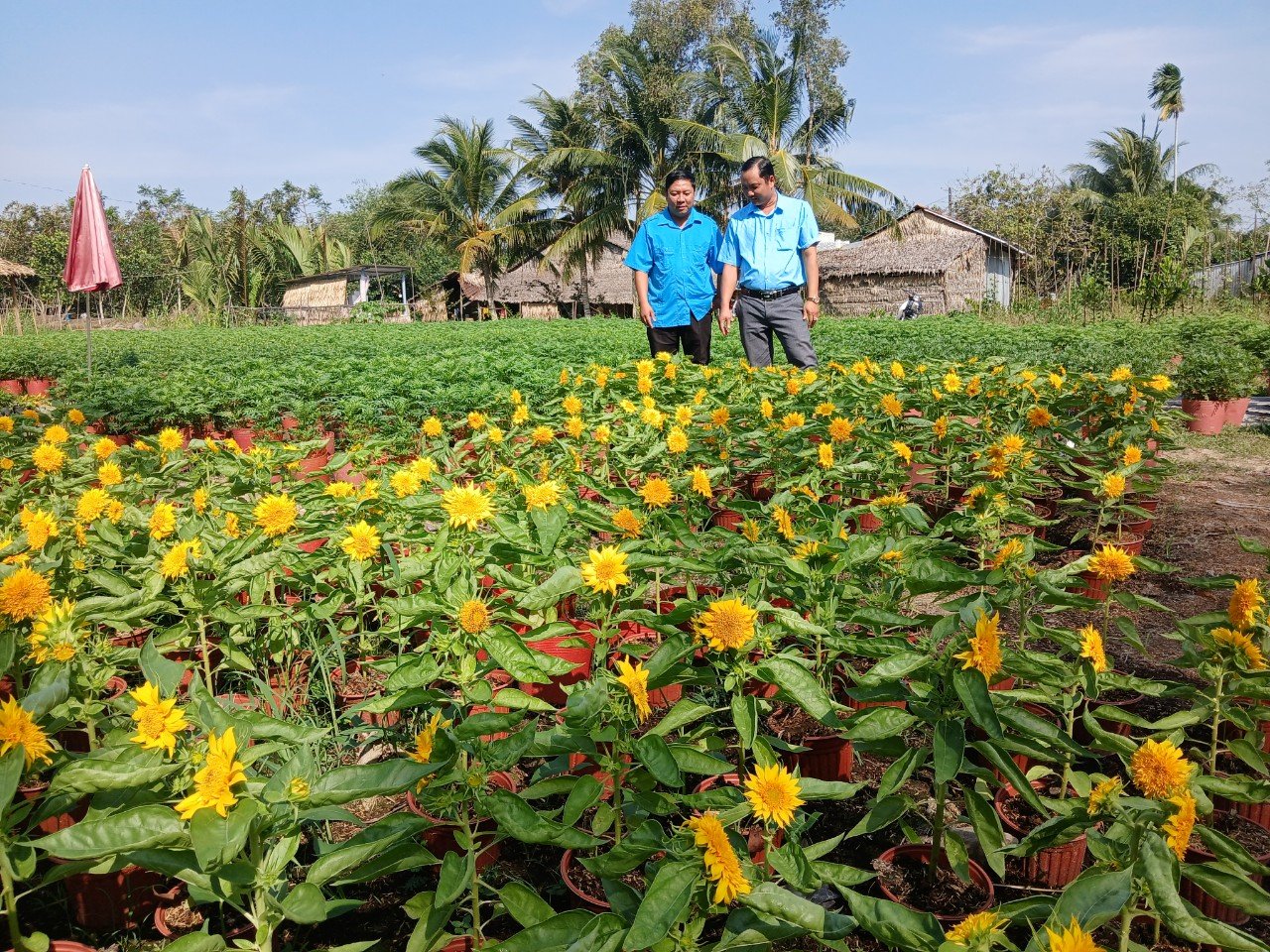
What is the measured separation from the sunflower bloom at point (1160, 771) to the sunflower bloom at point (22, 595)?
1779mm

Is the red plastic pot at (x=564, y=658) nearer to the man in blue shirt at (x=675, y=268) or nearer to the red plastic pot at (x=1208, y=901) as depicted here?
the red plastic pot at (x=1208, y=901)

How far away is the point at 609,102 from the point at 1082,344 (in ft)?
66.8

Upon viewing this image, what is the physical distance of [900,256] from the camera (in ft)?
83.6

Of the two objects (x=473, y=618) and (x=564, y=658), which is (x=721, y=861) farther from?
(x=564, y=658)

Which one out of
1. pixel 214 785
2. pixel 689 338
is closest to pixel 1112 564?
pixel 214 785

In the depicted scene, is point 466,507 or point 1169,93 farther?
point 1169,93

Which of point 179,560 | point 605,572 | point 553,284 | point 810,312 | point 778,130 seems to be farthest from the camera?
point 553,284

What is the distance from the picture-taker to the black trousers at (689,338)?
221 inches

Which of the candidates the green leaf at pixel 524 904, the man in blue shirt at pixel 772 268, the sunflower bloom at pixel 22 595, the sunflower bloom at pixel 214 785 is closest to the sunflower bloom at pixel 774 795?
the green leaf at pixel 524 904

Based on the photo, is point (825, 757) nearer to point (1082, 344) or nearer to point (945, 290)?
point (1082, 344)

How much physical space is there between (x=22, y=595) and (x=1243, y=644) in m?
2.09

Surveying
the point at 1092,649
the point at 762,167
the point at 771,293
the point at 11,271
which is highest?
the point at 11,271

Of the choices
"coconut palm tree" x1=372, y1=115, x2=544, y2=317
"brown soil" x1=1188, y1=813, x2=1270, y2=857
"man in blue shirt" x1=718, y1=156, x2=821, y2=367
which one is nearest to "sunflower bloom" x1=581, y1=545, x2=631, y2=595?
"brown soil" x1=1188, y1=813, x2=1270, y2=857

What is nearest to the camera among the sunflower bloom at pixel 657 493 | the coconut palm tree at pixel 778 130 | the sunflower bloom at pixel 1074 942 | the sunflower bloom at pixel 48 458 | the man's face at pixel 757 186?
the sunflower bloom at pixel 1074 942
